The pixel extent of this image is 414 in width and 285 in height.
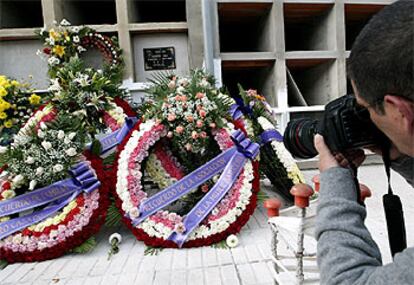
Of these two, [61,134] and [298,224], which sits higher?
[61,134]

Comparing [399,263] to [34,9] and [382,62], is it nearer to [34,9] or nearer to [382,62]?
[382,62]

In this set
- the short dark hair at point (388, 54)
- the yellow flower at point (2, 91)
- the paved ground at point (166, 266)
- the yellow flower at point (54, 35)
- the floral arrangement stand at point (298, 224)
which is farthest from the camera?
the yellow flower at point (54, 35)

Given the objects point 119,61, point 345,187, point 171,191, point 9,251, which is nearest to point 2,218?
point 9,251

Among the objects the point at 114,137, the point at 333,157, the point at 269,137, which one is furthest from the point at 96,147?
the point at 333,157

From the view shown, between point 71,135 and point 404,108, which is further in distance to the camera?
point 71,135

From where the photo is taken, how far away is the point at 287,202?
1260 mm

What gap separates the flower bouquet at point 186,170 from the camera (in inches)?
37.1

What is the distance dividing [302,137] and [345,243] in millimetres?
166

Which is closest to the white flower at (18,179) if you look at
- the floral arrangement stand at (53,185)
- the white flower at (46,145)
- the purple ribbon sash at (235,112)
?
the floral arrangement stand at (53,185)

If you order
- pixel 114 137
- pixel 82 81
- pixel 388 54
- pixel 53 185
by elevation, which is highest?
pixel 82 81

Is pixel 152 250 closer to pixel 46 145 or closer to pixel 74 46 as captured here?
pixel 46 145

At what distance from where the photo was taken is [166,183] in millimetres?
1037

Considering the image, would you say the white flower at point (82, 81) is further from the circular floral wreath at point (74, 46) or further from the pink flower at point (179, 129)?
the pink flower at point (179, 129)

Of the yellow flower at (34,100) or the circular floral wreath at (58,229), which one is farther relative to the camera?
the yellow flower at (34,100)
